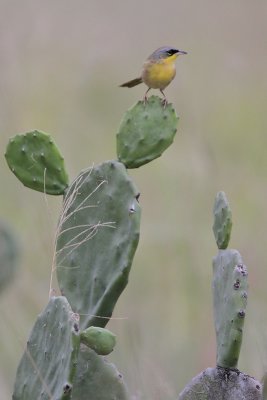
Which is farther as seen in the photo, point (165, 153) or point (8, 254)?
point (165, 153)

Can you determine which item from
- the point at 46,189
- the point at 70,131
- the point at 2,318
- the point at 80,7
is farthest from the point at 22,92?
the point at 46,189

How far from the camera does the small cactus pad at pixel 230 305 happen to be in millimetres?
3414

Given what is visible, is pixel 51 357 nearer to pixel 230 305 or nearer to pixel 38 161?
pixel 230 305

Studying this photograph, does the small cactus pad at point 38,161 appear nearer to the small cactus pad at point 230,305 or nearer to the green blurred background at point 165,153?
the small cactus pad at point 230,305

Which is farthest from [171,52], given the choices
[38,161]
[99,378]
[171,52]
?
[99,378]

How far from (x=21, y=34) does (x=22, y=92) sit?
443 mm

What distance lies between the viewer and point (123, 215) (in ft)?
12.1

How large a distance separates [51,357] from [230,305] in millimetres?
486

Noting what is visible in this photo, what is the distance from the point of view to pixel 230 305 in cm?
344

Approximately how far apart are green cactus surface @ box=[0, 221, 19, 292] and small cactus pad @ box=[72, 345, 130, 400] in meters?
1.92

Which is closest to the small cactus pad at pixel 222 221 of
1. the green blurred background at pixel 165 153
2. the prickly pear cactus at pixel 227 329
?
the prickly pear cactus at pixel 227 329

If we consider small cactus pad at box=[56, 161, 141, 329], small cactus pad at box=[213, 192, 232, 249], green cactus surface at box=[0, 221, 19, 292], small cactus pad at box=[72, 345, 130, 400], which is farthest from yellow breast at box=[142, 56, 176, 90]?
green cactus surface at box=[0, 221, 19, 292]

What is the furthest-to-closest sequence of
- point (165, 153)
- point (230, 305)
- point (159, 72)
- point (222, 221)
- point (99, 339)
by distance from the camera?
1. point (165, 153)
2. point (159, 72)
3. point (222, 221)
4. point (230, 305)
5. point (99, 339)

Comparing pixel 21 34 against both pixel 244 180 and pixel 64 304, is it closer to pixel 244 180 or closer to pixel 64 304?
pixel 244 180
